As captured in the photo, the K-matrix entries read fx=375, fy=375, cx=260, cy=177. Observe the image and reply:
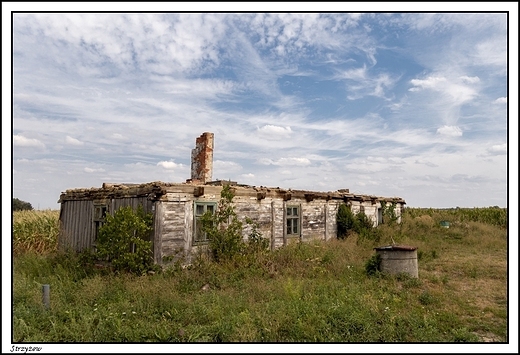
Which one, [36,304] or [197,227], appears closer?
[36,304]

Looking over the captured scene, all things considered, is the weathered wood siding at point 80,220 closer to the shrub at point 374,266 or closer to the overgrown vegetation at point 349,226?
the shrub at point 374,266

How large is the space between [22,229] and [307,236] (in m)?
12.0

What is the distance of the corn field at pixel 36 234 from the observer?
15141mm

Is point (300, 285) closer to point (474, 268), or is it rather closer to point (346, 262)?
point (346, 262)

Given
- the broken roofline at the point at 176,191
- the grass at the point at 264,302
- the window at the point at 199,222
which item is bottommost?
the grass at the point at 264,302

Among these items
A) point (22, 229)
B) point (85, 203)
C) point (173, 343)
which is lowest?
point (173, 343)

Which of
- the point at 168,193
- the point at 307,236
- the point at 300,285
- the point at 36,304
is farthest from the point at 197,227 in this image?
the point at 307,236

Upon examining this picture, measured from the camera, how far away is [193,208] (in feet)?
38.8

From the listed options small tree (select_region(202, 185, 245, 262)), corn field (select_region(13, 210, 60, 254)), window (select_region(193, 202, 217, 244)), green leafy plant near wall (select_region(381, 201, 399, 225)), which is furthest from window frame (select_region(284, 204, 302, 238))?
corn field (select_region(13, 210, 60, 254))

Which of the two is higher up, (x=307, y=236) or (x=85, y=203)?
(x=85, y=203)

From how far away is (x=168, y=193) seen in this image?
36.6 ft

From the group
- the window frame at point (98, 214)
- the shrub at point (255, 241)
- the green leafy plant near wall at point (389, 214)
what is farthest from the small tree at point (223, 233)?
the green leafy plant near wall at point (389, 214)

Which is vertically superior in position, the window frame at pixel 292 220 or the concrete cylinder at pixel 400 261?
the window frame at pixel 292 220

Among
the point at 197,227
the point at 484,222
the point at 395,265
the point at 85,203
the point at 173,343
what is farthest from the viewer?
the point at 484,222
